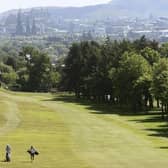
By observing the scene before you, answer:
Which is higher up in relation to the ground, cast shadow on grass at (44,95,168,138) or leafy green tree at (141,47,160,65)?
leafy green tree at (141,47,160,65)

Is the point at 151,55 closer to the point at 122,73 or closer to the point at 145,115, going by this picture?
the point at 122,73

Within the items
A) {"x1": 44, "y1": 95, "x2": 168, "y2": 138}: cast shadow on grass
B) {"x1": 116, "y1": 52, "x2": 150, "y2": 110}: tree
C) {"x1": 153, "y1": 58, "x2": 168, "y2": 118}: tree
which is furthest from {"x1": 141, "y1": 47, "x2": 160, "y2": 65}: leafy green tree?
{"x1": 153, "y1": 58, "x2": 168, "y2": 118}: tree

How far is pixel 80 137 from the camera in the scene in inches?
3031

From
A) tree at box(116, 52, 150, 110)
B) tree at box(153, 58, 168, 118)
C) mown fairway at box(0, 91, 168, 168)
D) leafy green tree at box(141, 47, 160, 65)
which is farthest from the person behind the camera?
leafy green tree at box(141, 47, 160, 65)

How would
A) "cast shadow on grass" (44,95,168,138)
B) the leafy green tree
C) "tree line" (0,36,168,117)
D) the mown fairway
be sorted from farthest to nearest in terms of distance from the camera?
1. the leafy green tree
2. "tree line" (0,36,168,117)
3. "cast shadow on grass" (44,95,168,138)
4. the mown fairway

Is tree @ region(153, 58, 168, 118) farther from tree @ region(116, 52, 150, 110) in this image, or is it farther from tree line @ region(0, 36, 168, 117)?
tree @ region(116, 52, 150, 110)

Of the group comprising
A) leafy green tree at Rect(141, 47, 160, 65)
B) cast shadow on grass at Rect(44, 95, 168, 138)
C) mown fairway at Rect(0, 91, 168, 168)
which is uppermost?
leafy green tree at Rect(141, 47, 160, 65)

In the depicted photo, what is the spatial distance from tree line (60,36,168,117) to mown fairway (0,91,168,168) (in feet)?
20.7

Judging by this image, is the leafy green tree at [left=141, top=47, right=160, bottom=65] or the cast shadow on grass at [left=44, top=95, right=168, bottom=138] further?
the leafy green tree at [left=141, top=47, right=160, bottom=65]

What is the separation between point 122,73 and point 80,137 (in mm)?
52476

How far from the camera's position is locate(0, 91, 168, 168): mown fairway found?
177ft

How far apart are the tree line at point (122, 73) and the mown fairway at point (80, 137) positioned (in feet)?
20.7

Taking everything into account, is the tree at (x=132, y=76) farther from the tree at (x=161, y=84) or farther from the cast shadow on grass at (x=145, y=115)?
the tree at (x=161, y=84)

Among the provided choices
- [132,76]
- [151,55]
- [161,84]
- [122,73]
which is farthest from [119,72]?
[161,84]
